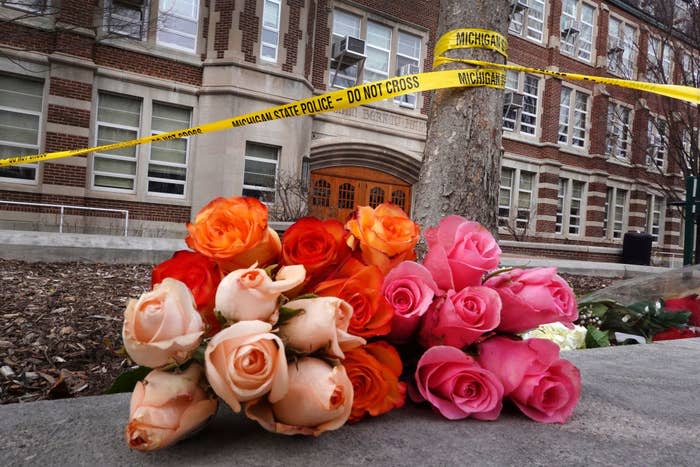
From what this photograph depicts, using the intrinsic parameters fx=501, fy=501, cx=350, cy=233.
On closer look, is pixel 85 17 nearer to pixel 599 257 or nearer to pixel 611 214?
pixel 599 257

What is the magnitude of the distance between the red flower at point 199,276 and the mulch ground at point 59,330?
18 centimetres

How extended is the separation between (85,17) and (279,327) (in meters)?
14.0

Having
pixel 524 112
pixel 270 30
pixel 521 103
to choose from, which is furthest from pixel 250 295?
pixel 524 112

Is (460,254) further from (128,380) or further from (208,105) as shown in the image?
(208,105)

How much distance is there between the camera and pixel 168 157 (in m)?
13.8

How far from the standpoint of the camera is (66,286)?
4.25 metres

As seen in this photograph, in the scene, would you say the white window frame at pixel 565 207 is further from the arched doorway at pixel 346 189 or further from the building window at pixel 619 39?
the arched doorway at pixel 346 189

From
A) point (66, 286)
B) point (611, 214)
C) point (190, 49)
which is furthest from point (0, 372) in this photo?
point (611, 214)

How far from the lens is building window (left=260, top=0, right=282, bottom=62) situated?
47.1ft

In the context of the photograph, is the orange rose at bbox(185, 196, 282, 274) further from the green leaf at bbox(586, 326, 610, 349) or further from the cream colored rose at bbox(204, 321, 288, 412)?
the green leaf at bbox(586, 326, 610, 349)

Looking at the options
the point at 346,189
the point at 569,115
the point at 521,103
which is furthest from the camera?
the point at 569,115

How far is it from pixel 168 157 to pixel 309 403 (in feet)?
45.8

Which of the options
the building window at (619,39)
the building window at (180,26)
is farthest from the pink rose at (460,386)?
→ the building window at (619,39)

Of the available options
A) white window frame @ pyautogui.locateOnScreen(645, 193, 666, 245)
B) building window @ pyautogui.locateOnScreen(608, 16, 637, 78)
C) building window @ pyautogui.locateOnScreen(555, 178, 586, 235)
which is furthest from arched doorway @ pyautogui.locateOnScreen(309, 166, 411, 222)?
white window frame @ pyautogui.locateOnScreen(645, 193, 666, 245)
